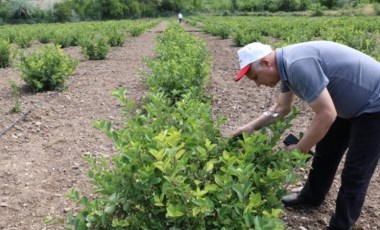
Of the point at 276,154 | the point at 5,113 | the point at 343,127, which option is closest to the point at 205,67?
the point at 5,113

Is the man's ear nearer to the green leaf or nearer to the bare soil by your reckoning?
the green leaf

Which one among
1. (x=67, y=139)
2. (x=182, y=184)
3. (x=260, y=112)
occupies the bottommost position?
(x=260, y=112)

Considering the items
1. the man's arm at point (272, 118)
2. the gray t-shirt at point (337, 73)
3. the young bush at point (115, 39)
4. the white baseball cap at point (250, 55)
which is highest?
the white baseball cap at point (250, 55)

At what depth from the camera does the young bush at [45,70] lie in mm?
7863

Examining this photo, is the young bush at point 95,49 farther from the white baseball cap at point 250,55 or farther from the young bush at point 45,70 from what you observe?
the white baseball cap at point 250,55

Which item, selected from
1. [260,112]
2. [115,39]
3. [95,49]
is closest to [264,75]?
[260,112]

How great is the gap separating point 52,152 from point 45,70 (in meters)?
3.38

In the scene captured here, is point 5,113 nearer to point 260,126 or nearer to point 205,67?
point 205,67

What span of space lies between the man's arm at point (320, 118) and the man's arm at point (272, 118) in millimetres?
427

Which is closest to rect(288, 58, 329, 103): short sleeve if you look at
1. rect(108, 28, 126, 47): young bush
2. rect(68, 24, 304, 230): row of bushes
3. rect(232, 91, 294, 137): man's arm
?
rect(68, 24, 304, 230): row of bushes

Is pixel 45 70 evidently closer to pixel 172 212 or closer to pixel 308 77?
pixel 308 77

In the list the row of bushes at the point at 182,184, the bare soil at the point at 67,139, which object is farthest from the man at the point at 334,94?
the bare soil at the point at 67,139

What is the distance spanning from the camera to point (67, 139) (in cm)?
548

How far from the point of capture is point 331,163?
3.48 meters
